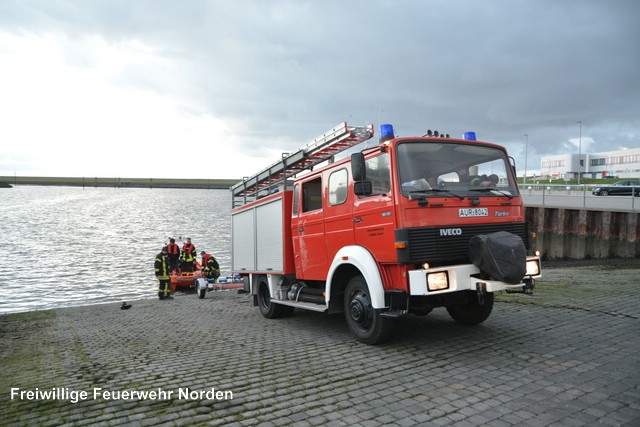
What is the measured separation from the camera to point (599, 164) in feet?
362

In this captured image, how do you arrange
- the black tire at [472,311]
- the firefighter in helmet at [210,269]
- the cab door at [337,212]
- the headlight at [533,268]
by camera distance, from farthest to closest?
the firefighter in helmet at [210,269]
the black tire at [472,311]
the cab door at [337,212]
the headlight at [533,268]

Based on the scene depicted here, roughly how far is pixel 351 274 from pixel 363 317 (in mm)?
810

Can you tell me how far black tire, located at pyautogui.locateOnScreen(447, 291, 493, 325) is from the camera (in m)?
6.92

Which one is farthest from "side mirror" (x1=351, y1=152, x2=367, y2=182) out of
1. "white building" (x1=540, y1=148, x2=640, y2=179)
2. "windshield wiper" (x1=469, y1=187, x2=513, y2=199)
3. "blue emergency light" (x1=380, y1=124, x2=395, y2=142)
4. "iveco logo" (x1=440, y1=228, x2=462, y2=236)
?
"white building" (x1=540, y1=148, x2=640, y2=179)

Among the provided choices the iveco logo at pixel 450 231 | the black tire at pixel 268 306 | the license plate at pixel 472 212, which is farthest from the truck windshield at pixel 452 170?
the black tire at pixel 268 306

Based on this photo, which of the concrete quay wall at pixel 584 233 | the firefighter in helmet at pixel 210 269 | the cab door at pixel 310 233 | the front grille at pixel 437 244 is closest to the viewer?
the front grille at pixel 437 244

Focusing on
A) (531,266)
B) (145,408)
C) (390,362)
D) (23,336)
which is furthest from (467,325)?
(23,336)

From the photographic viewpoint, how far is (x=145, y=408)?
14.2ft

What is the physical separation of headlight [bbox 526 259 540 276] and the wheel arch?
2.00m

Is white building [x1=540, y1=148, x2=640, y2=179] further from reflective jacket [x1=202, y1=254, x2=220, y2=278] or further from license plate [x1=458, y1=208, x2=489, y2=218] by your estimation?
license plate [x1=458, y1=208, x2=489, y2=218]

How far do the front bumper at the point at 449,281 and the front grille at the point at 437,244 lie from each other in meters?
0.17

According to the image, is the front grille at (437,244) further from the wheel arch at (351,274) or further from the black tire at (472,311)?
the black tire at (472,311)

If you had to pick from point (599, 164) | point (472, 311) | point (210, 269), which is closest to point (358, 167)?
point (472, 311)

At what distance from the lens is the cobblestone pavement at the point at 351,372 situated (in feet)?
13.3
